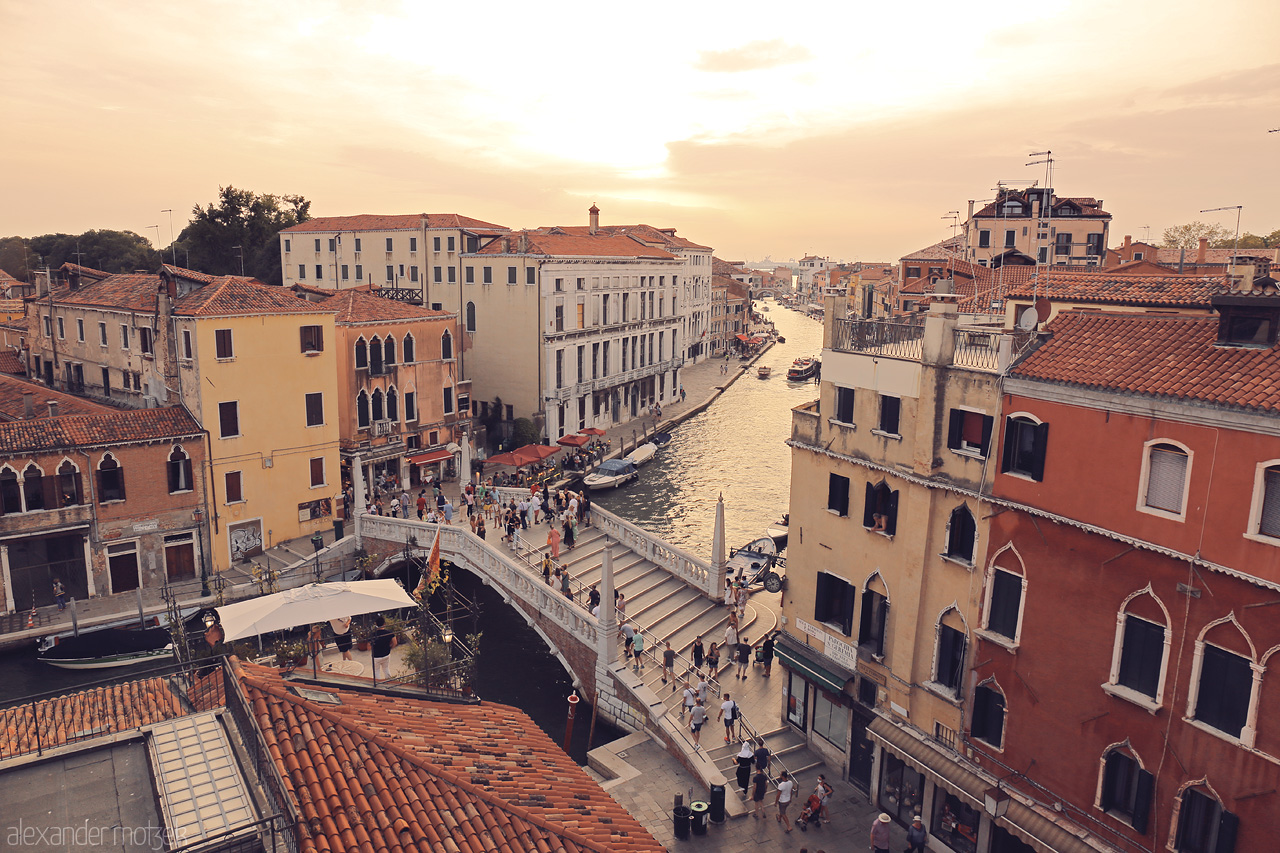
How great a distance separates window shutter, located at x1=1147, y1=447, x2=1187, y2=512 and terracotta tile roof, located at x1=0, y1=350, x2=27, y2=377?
52.0 meters

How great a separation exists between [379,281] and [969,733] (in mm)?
48135

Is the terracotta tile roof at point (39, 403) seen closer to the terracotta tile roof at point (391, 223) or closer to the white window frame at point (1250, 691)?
the terracotta tile roof at point (391, 223)

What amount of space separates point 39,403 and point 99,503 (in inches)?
317

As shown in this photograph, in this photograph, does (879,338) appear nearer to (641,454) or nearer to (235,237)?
(641,454)

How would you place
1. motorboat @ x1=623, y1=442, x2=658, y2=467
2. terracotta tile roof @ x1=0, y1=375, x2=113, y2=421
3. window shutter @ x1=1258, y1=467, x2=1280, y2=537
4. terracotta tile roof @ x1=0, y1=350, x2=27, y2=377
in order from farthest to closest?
motorboat @ x1=623, y1=442, x2=658, y2=467 < terracotta tile roof @ x1=0, y1=350, x2=27, y2=377 < terracotta tile roof @ x1=0, y1=375, x2=113, y2=421 < window shutter @ x1=1258, y1=467, x2=1280, y2=537

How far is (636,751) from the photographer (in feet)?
63.3

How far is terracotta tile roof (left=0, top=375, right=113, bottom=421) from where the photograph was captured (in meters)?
30.3

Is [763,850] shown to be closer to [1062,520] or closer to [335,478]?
[1062,520]

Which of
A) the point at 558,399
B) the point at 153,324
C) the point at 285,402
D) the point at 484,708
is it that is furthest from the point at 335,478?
the point at 484,708

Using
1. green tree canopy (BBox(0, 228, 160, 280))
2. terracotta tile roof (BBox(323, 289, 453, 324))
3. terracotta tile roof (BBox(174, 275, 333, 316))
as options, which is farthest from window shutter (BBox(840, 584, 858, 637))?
green tree canopy (BBox(0, 228, 160, 280))

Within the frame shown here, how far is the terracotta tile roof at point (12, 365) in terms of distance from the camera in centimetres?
4538

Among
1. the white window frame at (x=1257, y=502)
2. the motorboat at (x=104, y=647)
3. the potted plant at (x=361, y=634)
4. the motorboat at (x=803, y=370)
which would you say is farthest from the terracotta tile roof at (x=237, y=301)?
the motorboat at (x=803, y=370)

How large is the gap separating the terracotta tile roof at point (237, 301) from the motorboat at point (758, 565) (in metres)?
17.7

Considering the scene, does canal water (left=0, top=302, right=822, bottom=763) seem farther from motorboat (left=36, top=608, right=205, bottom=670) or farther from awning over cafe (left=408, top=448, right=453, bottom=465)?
awning over cafe (left=408, top=448, right=453, bottom=465)
